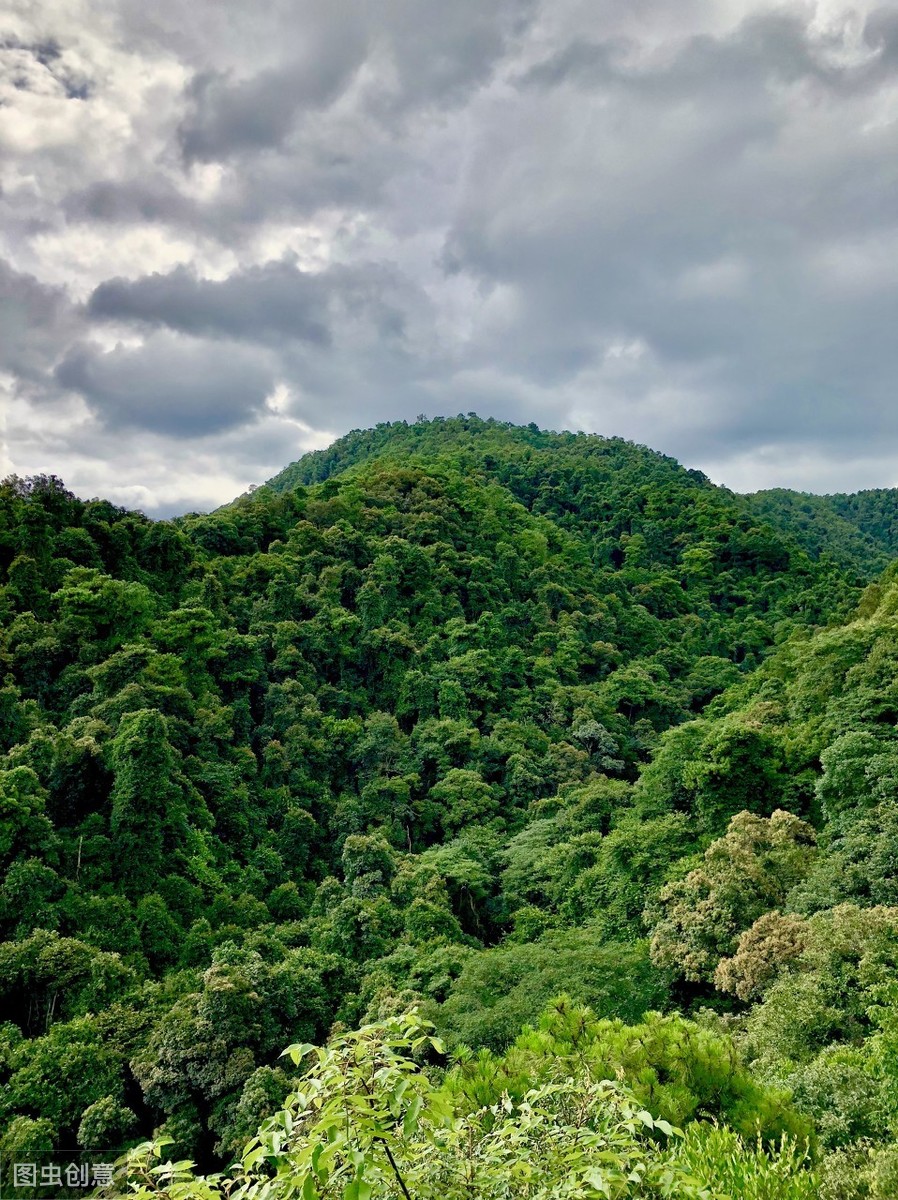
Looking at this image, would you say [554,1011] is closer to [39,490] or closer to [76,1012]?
[76,1012]

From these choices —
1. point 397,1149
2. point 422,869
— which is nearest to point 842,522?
point 422,869

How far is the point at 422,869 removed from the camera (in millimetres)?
20609

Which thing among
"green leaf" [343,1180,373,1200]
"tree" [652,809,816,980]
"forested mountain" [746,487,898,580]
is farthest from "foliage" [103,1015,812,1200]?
"forested mountain" [746,487,898,580]

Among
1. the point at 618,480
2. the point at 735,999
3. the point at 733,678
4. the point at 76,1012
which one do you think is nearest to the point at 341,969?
the point at 76,1012

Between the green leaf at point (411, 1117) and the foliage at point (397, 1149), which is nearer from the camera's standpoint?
the green leaf at point (411, 1117)

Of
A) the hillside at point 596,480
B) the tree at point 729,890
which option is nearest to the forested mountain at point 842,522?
the hillside at point 596,480

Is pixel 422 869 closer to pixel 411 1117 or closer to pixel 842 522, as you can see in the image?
pixel 411 1117

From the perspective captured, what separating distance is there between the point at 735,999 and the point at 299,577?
26263 millimetres

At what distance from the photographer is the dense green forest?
445cm

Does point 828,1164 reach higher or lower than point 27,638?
lower

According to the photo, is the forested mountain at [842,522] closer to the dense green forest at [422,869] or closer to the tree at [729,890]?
the dense green forest at [422,869]

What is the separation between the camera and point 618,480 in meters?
63.1

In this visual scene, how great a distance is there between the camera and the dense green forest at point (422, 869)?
445cm

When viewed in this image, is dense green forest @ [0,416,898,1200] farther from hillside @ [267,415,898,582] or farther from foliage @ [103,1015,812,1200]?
hillside @ [267,415,898,582]
